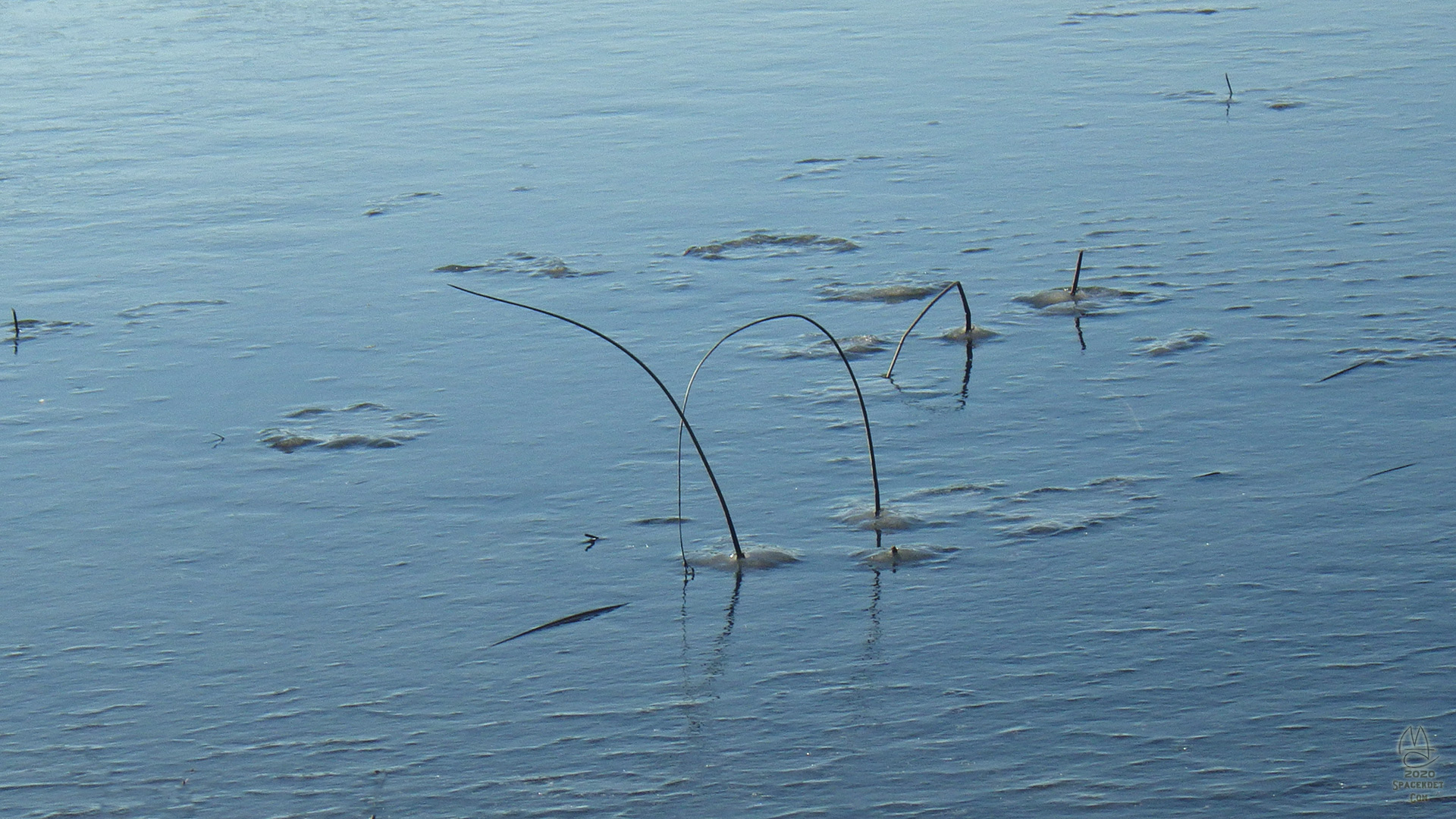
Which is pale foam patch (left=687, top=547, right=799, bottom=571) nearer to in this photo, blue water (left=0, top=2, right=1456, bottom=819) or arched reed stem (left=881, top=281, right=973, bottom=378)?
blue water (left=0, top=2, right=1456, bottom=819)

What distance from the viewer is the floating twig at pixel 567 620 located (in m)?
4.60

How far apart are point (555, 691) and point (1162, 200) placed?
210 inches

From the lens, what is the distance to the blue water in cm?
400

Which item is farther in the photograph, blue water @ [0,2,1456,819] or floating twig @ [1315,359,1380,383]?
floating twig @ [1315,359,1380,383]

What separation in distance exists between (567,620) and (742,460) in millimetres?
1210

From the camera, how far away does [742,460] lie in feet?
18.8

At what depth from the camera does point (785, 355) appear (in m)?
6.83

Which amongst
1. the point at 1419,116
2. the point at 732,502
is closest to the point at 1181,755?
the point at 732,502

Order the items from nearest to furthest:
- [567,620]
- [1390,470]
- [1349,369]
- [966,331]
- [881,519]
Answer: [567,620], [881,519], [1390,470], [1349,369], [966,331]

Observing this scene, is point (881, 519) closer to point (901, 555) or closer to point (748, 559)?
point (901, 555)

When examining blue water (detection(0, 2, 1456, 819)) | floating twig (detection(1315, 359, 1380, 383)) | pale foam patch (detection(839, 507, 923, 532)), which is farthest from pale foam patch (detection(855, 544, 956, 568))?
floating twig (detection(1315, 359, 1380, 383))

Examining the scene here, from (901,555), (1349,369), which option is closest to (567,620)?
(901,555)

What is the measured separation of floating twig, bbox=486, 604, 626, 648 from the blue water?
44 millimetres

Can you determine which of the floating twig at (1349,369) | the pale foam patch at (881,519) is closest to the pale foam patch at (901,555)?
the pale foam patch at (881,519)
